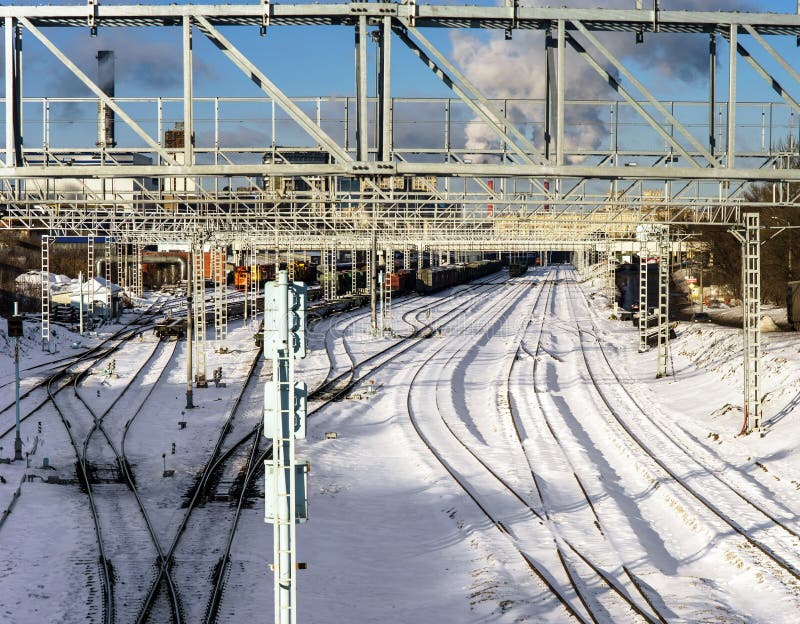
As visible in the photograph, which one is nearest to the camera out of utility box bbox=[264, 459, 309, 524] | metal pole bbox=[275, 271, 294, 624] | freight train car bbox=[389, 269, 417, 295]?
metal pole bbox=[275, 271, 294, 624]

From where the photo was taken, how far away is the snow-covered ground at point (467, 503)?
12742mm

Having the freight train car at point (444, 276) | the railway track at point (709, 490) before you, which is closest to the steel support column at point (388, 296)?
the railway track at point (709, 490)

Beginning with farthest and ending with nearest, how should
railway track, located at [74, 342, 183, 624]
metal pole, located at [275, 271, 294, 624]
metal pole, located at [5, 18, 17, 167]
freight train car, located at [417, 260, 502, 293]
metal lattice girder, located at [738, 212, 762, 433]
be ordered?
freight train car, located at [417, 260, 502, 293], metal lattice girder, located at [738, 212, 762, 433], metal pole, located at [5, 18, 17, 167], railway track, located at [74, 342, 183, 624], metal pole, located at [275, 271, 294, 624]

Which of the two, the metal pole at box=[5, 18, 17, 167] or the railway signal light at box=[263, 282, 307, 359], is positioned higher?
the metal pole at box=[5, 18, 17, 167]

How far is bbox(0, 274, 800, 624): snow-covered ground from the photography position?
12742 millimetres

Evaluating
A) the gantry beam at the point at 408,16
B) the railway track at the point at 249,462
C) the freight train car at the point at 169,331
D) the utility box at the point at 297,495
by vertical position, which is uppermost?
the gantry beam at the point at 408,16

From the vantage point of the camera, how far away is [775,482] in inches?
770

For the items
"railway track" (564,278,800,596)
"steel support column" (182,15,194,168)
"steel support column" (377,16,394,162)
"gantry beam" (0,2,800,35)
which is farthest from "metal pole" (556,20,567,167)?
"railway track" (564,278,800,596)

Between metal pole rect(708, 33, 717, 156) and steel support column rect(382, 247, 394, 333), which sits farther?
steel support column rect(382, 247, 394, 333)

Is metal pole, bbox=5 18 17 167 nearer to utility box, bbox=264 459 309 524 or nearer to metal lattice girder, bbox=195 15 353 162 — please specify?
metal lattice girder, bbox=195 15 353 162

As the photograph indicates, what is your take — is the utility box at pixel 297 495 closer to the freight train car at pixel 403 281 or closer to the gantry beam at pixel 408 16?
the gantry beam at pixel 408 16

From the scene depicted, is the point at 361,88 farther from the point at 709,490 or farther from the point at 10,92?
the point at 709,490

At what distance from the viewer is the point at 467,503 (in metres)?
17.7

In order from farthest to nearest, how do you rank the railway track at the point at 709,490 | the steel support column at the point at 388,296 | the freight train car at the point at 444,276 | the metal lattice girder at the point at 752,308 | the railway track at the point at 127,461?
the freight train car at the point at 444,276, the steel support column at the point at 388,296, the metal lattice girder at the point at 752,308, the railway track at the point at 709,490, the railway track at the point at 127,461
